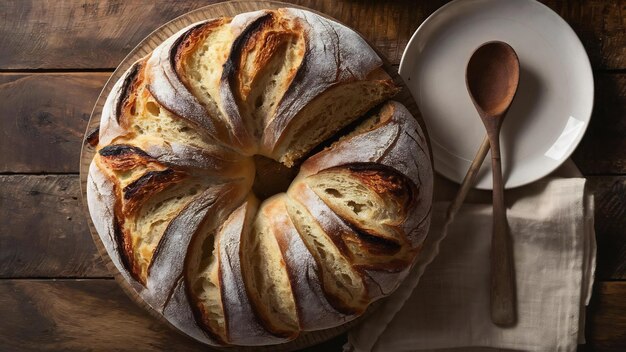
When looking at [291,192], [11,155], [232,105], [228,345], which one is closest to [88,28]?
[11,155]

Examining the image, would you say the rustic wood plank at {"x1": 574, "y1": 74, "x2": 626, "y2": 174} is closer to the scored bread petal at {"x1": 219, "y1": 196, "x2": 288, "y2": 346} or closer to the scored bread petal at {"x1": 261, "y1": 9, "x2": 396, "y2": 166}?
the scored bread petal at {"x1": 261, "y1": 9, "x2": 396, "y2": 166}

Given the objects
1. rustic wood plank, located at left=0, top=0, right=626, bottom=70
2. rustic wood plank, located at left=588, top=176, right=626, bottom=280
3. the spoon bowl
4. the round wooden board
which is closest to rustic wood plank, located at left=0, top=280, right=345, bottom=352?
the round wooden board

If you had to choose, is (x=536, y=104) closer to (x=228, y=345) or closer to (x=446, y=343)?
(x=446, y=343)

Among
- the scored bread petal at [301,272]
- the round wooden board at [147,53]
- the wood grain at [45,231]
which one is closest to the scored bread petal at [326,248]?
the scored bread petal at [301,272]

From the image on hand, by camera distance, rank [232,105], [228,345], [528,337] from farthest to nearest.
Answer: [528,337] → [228,345] → [232,105]

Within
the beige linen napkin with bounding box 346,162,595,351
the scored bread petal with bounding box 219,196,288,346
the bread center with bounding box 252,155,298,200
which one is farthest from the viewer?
the beige linen napkin with bounding box 346,162,595,351
